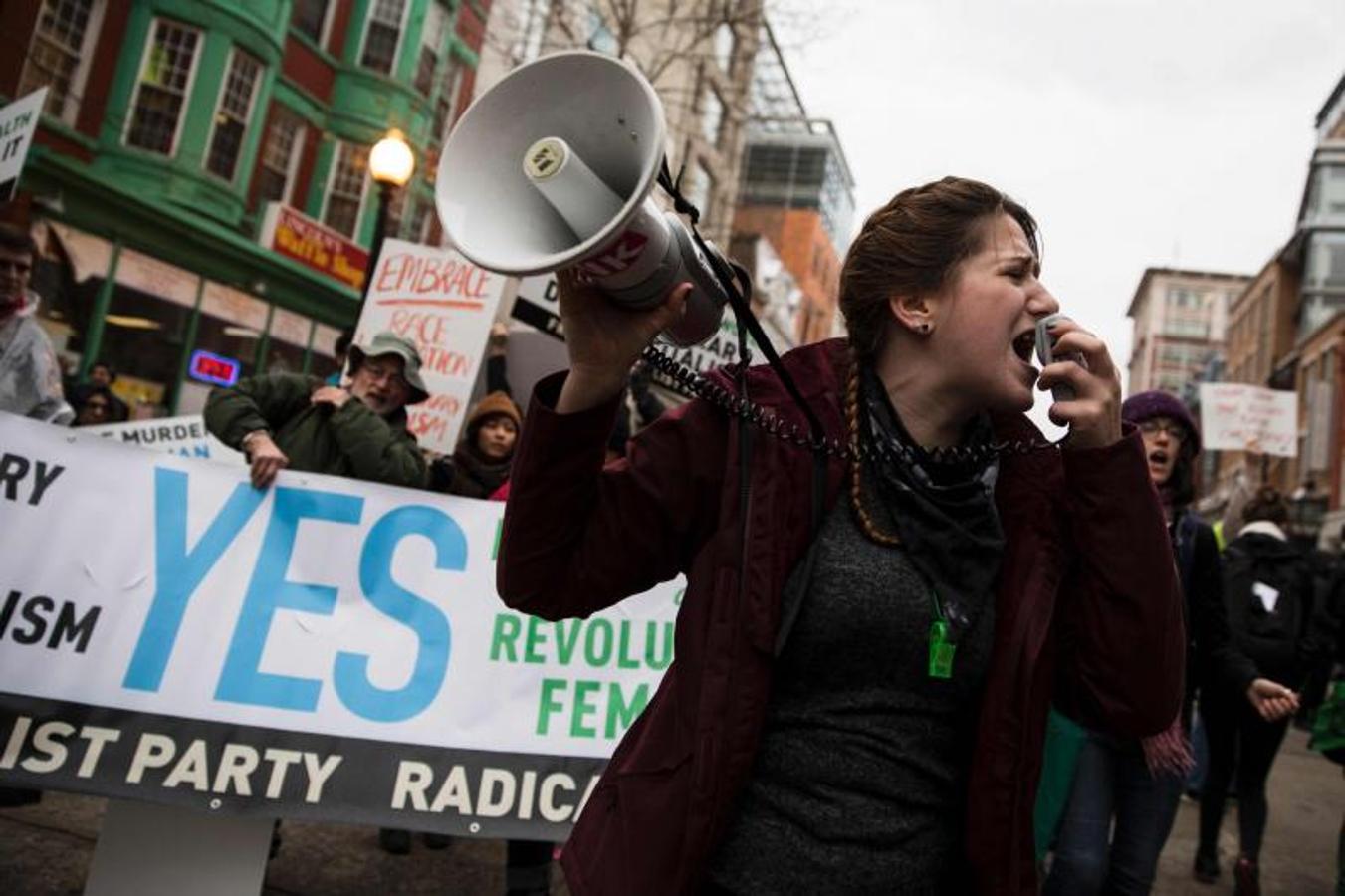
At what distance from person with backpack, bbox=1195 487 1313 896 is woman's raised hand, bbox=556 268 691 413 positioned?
14.2 ft

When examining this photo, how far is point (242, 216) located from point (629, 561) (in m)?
16.8

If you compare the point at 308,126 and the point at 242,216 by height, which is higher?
the point at 308,126

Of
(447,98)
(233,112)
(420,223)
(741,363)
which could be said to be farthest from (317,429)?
(447,98)

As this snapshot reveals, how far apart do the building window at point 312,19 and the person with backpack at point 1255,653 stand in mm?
17053

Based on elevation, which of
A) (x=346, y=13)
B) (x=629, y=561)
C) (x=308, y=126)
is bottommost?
(x=629, y=561)

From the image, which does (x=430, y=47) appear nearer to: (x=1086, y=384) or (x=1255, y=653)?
(x=1255, y=653)

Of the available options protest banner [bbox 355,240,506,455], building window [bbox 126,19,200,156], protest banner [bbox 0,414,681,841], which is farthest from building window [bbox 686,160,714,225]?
protest banner [bbox 0,414,681,841]

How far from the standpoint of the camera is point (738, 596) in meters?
1.32

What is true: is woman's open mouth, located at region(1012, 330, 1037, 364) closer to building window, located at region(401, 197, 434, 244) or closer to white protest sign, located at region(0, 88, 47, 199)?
white protest sign, located at region(0, 88, 47, 199)

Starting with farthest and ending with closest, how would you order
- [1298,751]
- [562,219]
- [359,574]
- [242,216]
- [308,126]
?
[308,126], [242,216], [1298,751], [359,574], [562,219]

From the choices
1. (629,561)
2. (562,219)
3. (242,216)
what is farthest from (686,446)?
(242,216)

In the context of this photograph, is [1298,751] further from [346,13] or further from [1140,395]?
[346,13]

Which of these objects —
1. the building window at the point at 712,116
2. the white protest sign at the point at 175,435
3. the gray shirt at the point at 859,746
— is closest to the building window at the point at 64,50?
the white protest sign at the point at 175,435

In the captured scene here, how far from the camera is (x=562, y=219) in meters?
1.22
